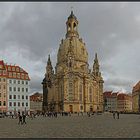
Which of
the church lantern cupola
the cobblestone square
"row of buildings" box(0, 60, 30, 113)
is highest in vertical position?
the church lantern cupola

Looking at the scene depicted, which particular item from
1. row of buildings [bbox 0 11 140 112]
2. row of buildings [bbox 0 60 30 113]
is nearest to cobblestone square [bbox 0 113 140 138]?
row of buildings [bbox 0 60 30 113]

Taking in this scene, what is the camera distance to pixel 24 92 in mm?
115375

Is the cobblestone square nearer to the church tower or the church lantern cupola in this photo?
the church tower

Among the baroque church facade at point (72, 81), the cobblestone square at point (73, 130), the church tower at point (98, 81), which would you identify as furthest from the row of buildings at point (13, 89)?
the cobblestone square at point (73, 130)

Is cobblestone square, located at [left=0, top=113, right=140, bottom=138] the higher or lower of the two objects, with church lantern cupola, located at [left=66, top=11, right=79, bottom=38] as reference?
lower

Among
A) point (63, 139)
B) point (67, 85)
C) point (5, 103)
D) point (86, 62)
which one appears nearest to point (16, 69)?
point (5, 103)

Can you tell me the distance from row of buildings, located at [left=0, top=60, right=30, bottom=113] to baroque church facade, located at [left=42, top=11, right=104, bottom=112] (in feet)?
96.4

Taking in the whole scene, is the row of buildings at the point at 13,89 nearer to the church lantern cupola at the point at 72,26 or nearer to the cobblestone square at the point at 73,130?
the church lantern cupola at the point at 72,26

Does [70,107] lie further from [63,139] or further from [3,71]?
[63,139]

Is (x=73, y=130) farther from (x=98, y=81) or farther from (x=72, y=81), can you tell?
(x=98, y=81)

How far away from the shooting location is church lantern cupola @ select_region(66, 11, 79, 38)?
162 m

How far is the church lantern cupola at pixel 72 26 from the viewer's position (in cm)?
16212

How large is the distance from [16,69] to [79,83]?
124ft

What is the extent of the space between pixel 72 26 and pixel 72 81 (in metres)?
32.6
